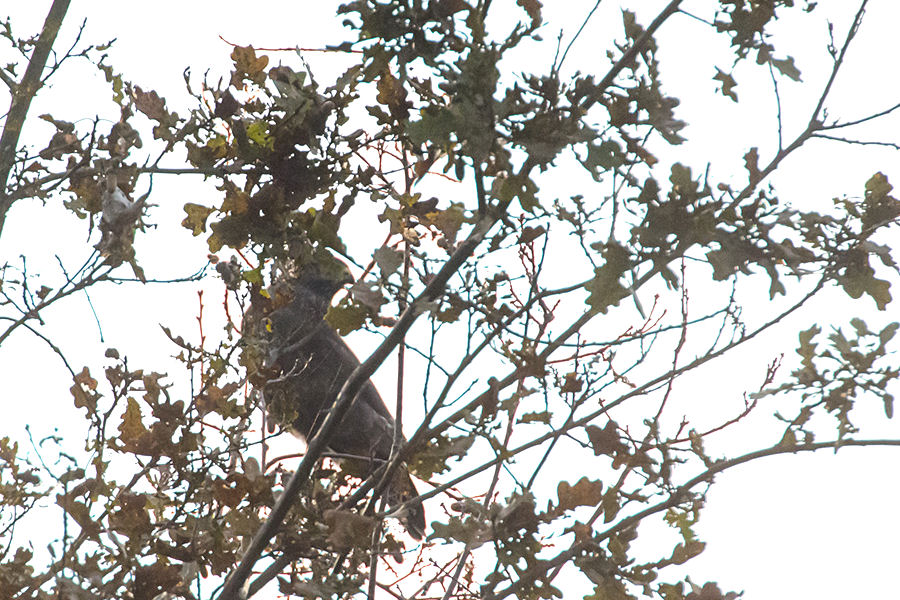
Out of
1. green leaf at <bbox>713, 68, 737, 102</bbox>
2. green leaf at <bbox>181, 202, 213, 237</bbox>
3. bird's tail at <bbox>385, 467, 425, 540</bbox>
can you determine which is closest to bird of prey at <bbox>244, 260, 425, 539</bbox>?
bird's tail at <bbox>385, 467, 425, 540</bbox>

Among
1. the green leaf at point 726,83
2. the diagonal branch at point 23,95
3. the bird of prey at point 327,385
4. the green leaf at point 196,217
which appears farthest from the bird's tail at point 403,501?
the diagonal branch at point 23,95

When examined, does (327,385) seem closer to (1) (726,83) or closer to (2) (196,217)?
(2) (196,217)

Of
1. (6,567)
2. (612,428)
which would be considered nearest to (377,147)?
(612,428)

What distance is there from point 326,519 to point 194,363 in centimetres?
68

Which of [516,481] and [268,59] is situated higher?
[268,59]

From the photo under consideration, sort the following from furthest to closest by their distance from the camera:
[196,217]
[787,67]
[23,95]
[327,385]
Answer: [327,385] < [23,95] < [196,217] < [787,67]

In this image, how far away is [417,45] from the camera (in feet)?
6.32

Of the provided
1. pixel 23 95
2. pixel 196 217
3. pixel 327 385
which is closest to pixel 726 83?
pixel 196 217

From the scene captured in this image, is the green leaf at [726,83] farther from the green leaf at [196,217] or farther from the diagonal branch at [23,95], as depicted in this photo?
the diagonal branch at [23,95]

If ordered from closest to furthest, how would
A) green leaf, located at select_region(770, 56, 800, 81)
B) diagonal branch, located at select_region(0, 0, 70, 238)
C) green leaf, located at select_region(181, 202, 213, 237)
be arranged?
green leaf, located at select_region(770, 56, 800, 81)
green leaf, located at select_region(181, 202, 213, 237)
diagonal branch, located at select_region(0, 0, 70, 238)

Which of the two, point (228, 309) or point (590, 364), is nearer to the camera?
point (590, 364)

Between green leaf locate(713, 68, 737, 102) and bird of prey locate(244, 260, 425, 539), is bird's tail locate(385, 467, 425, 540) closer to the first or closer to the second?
bird of prey locate(244, 260, 425, 539)

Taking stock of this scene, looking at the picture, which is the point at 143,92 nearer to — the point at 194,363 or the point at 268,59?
the point at 268,59

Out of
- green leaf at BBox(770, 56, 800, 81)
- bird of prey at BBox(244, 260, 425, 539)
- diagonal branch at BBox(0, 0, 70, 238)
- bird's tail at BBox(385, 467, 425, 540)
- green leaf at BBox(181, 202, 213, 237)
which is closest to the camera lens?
green leaf at BBox(770, 56, 800, 81)
